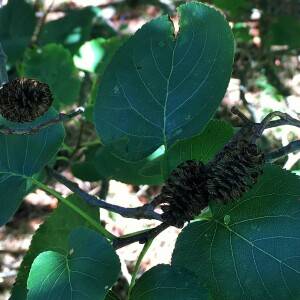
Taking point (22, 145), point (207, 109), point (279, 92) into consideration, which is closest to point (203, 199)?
point (207, 109)

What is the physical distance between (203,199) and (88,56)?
964mm

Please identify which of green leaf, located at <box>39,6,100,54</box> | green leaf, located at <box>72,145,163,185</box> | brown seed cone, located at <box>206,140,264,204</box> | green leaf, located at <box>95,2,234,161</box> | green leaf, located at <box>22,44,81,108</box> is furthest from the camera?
green leaf, located at <box>39,6,100,54</box>

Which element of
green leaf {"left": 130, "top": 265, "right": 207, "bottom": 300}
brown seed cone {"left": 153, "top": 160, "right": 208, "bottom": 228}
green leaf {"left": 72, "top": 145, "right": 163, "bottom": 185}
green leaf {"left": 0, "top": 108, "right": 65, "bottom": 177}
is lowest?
green leaf {"left": 72, "top": 145, "right": 163, "bottom": 185}

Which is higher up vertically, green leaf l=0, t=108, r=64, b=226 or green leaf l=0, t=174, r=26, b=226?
green leaf l=0, t=108, r=64, b=226

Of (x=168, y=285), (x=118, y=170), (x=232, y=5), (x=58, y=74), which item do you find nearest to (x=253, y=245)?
(x=168, y=285)

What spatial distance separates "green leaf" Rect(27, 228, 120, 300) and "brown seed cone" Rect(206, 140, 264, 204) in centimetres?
17

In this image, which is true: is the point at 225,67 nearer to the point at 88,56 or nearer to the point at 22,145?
the point at 22,145

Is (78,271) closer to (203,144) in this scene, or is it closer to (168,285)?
(168,285)

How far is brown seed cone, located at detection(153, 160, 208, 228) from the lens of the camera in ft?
2.30

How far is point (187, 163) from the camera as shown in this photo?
73 centimetres

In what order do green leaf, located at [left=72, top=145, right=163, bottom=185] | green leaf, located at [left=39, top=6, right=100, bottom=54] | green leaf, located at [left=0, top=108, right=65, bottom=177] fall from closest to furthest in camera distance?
green leaf, located at [left=0, top=108, right=65, bottom=177] < green leaf, located at [left=72, top=145, right=163, bottom=185] < green leaf, located at [left=39, top=6, right=100, bottom=54]

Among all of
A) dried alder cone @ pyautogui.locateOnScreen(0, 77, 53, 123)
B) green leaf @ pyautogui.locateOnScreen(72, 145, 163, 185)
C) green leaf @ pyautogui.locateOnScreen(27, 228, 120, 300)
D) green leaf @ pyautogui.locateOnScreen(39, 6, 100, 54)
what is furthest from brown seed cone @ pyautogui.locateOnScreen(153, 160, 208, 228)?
green leaf @ pyautogui.locateOnScreen(39, 6, 100, 54)

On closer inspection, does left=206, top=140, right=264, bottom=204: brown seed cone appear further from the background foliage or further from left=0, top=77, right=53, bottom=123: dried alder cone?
left=0, top=77, right=53, bottom=123: dried alder cone

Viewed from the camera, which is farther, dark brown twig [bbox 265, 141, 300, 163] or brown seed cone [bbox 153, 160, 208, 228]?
dark brown twig [bbox 265, 141, 300, 163]
